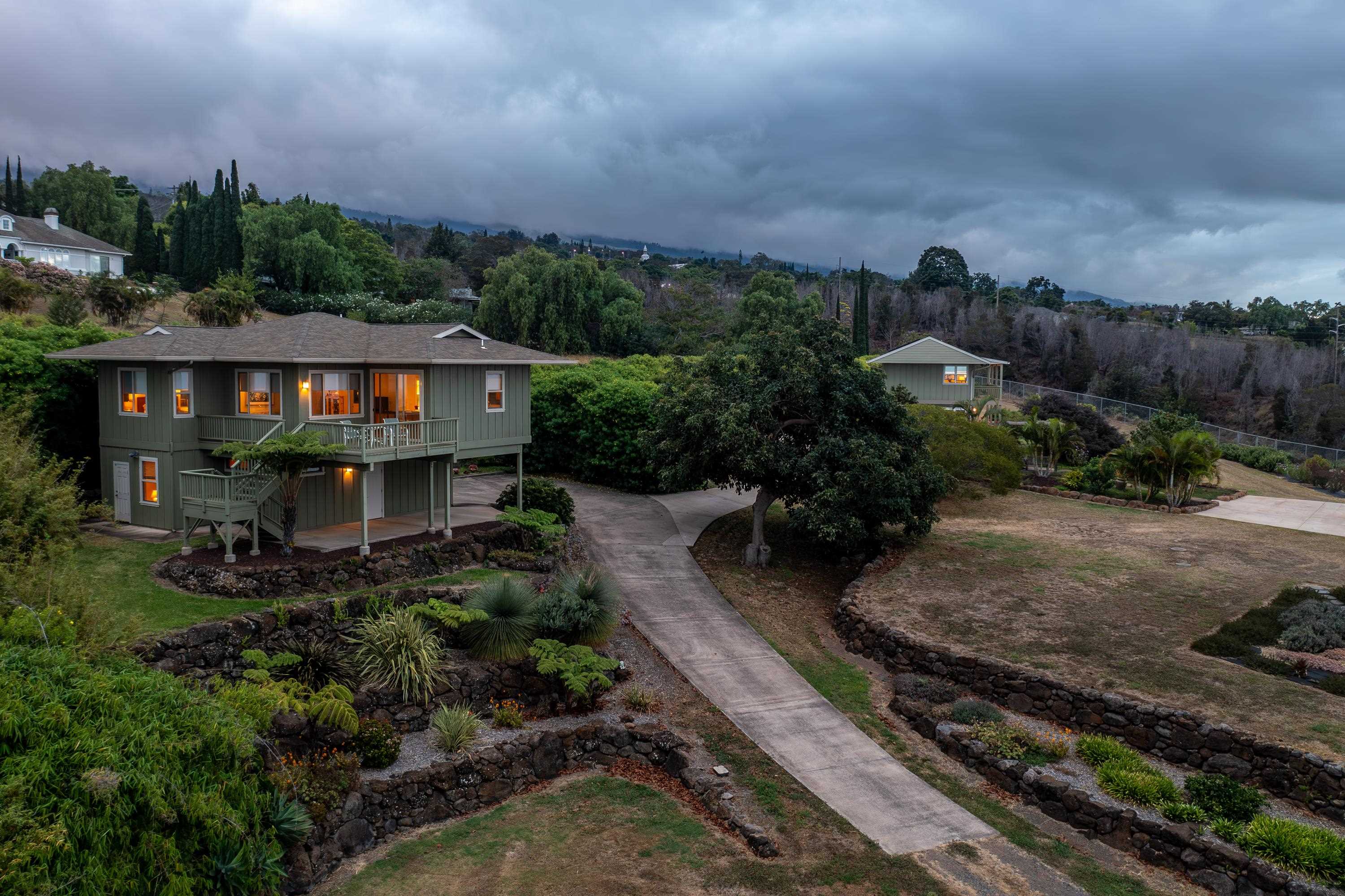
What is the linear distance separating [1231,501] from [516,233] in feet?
535

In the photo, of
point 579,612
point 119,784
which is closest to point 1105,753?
point 579,612

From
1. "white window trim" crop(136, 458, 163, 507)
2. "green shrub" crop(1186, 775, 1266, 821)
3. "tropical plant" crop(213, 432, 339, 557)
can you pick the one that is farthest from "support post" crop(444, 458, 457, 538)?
"green shrub" crop(1186, 775, 1266, 821)

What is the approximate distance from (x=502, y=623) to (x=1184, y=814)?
1196 cm

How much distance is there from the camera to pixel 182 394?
68.8ft

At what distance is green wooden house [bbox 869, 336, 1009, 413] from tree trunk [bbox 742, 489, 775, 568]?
71.0ft

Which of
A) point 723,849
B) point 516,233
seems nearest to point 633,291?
point 723,849

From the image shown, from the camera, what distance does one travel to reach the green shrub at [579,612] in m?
16.9

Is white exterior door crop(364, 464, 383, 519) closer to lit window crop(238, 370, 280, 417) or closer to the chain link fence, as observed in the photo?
lit window crop(238, 370, 280, 417)

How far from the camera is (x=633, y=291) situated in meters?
61.2

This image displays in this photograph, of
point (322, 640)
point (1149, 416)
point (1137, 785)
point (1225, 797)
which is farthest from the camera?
point (1149, 416)

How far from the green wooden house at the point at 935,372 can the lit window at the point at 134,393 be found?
1281 inches

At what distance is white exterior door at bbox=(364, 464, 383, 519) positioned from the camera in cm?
2256

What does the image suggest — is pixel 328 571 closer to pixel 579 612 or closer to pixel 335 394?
pixel 335 394

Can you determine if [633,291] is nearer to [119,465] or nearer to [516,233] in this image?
[119,465]
